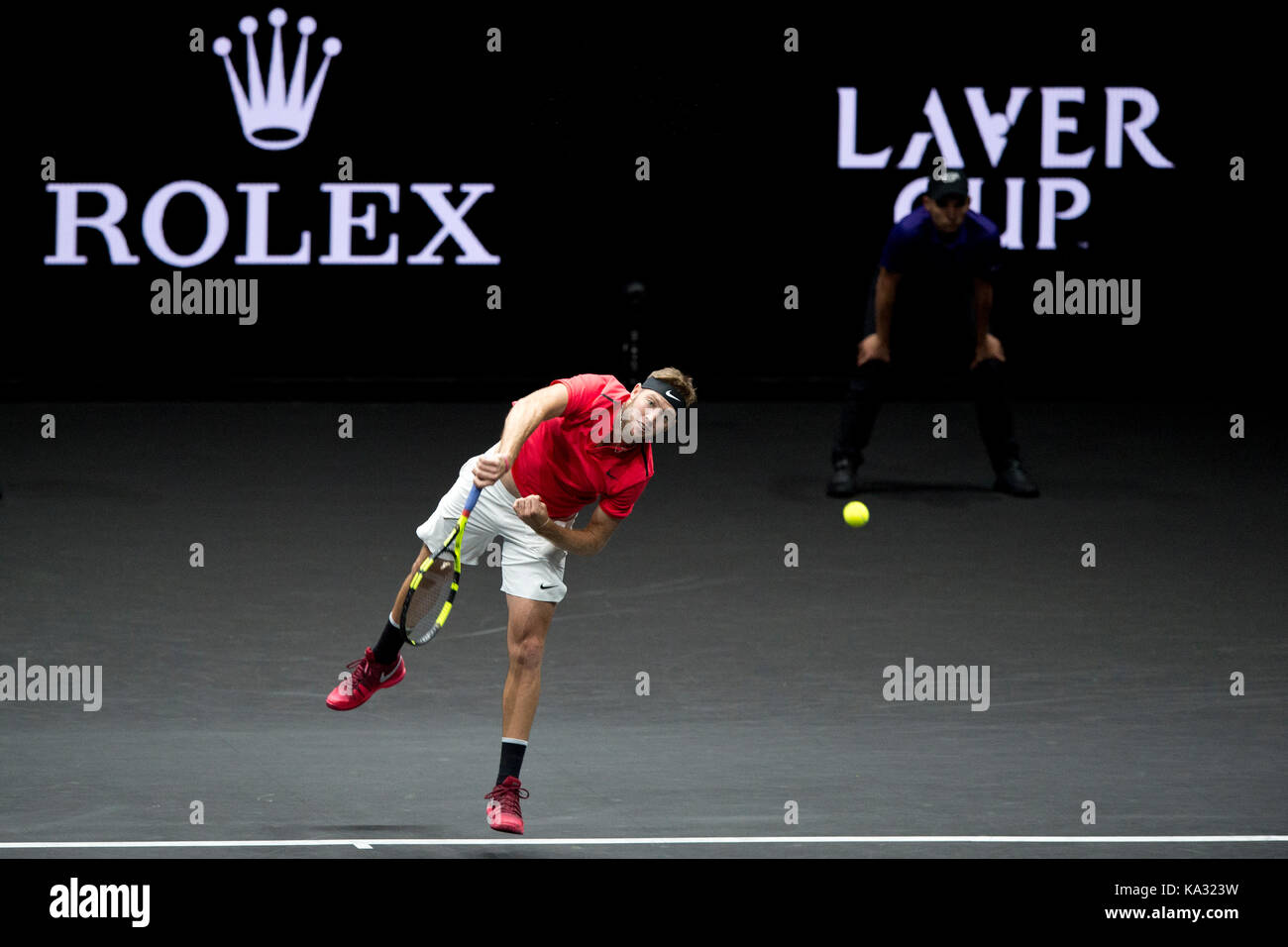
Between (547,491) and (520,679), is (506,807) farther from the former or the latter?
(547,491)

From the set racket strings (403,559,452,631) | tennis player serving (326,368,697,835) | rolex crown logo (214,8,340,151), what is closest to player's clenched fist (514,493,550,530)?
tennis player serving (326,368,697,835)

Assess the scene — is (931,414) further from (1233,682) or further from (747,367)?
(1233,682)

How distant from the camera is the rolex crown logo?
14.1 meters

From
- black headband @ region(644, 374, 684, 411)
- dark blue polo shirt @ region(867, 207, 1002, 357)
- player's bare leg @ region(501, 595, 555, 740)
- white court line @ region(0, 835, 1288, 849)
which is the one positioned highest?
dark blue polo shirt @ region(867, 207, 1002, 357)

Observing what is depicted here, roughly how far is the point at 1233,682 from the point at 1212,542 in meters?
2.73

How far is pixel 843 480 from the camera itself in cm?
1213

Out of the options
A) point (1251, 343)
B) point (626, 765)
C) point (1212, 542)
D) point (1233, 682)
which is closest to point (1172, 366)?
point (1251, 343)

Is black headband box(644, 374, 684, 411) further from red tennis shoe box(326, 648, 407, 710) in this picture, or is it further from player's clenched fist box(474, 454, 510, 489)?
red tennis shoe box(326, 648, 407, 710)

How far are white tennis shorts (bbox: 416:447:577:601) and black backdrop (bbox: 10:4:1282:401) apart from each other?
7299 millimetres
